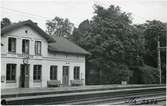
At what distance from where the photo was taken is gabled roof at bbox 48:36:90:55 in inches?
1128

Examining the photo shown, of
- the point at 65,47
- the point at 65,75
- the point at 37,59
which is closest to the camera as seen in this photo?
the point at 37,59

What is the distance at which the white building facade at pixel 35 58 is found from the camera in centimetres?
2214

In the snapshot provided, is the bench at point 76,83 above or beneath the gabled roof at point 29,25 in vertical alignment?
beneath

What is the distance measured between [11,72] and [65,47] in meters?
7.61

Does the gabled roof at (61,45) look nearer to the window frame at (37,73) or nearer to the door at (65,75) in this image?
the door at (65,75)

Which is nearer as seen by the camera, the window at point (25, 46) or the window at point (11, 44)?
the window at point (11, 44)

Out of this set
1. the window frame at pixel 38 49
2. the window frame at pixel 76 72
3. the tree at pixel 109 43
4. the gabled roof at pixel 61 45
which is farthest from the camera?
the tree at pixel 109 43

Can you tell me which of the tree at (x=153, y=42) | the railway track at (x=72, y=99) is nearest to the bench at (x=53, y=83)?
the tree at (x=153, y=42)

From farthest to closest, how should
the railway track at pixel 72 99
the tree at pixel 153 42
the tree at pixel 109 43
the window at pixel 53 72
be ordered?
the tree at pixel 109 43
the tree at pixel 153 42
the window at pixel 53 72
the railway track at pixel 72 99

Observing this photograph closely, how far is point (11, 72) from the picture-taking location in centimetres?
2295

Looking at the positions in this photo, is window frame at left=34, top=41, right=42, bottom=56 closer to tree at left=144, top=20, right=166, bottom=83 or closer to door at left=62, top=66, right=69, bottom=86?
door at left=62, top=66, right=69, bottom=86

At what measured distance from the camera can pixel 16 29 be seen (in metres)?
22.0

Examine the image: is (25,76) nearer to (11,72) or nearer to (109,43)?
(11,72)

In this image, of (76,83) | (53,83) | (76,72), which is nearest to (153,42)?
(76,72)
